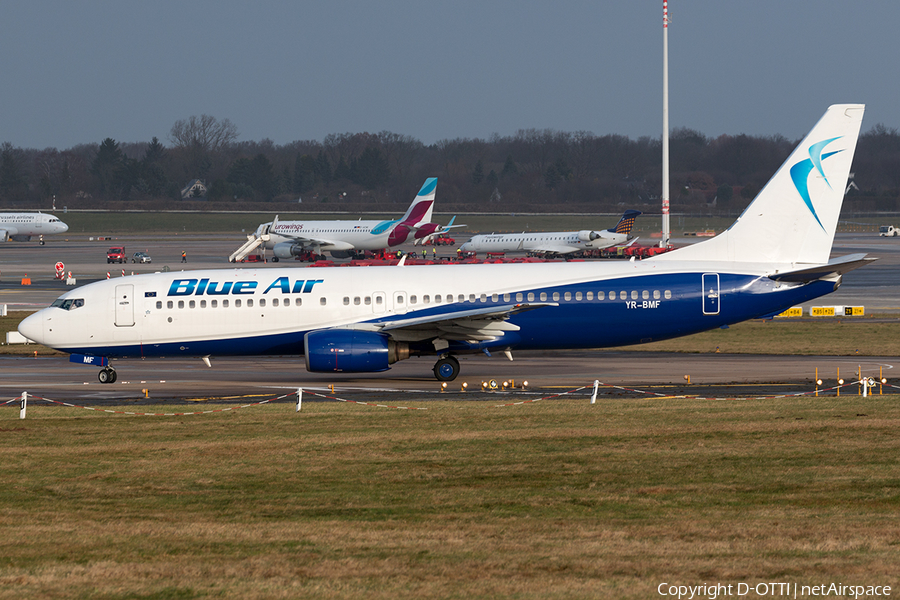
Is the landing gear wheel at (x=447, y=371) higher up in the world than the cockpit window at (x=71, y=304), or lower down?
lower down

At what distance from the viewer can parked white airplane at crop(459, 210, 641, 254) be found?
10512 centimetres

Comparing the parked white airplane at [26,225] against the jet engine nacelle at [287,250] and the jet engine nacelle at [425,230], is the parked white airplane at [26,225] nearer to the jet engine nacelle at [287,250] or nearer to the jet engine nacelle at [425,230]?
the jet engine nacelle at [287,250]

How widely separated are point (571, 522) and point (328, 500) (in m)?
3.89

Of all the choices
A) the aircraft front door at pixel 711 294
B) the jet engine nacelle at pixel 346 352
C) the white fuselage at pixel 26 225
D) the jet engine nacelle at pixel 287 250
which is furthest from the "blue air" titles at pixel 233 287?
the white fuselage at pixel 26 225

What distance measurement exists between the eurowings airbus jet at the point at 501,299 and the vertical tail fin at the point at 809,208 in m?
0.04

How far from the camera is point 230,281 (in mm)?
32031

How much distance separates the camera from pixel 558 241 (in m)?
107

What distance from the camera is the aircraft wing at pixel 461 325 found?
1189 inches

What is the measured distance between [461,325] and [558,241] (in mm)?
77824


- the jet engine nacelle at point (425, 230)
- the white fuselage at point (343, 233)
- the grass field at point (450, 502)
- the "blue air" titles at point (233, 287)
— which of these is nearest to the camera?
the grass field at point (450, 502)

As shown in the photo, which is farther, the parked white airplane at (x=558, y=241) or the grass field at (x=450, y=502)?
the parked white airplane at (x=558, y=241)

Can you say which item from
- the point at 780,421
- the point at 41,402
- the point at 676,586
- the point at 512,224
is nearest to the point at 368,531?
the point at 676,586

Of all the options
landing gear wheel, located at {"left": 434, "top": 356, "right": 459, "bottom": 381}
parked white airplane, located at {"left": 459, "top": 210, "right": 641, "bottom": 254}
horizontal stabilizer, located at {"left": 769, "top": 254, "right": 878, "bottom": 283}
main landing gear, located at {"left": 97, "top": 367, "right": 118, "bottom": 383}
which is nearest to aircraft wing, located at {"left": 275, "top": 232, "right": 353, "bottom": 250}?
parked white airplane, located at {"left": 459, "top": 210, "right": 641, "bottom": 254}

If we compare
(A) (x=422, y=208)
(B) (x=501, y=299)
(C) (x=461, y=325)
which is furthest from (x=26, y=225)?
(C) (x=461, y=325)
